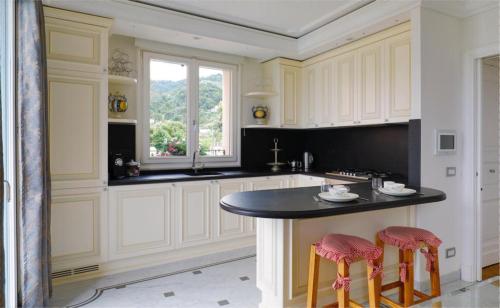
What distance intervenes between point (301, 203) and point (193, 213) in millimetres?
1678

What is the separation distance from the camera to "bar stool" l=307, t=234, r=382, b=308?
5.84ft

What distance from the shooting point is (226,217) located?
350 centimetres

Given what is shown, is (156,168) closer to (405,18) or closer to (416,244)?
(416,244)

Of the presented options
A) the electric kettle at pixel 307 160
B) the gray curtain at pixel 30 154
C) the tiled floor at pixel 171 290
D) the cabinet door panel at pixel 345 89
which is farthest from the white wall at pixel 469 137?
the gray curtain at pixel 30 154

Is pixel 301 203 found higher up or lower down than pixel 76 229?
higher up

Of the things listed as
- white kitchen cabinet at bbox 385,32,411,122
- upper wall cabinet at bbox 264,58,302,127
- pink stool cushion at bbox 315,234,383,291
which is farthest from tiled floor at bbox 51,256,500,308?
upper wall cabinet at bbox 264,58,302,127

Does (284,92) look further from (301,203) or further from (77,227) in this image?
(77,227)

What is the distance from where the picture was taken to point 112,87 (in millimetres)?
3398

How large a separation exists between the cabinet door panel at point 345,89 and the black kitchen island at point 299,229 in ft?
4.83

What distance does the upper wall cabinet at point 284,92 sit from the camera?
163 inches

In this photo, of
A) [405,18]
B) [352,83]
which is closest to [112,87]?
[352,83]

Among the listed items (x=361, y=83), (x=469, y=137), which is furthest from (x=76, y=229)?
(x=469, y=137)

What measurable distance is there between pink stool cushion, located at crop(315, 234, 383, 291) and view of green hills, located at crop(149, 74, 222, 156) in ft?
7.97

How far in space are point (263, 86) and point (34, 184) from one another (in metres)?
3.00
